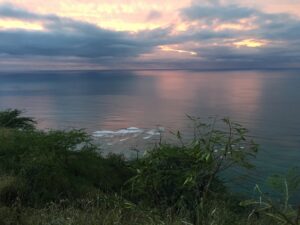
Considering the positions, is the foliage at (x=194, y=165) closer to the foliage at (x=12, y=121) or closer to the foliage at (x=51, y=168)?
the foliage at (x=51, y=168)

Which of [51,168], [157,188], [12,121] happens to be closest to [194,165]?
[157,188]

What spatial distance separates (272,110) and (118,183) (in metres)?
53.8

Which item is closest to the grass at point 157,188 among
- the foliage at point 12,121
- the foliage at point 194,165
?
the foliage at point 194,165

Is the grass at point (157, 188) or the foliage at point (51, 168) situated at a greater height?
the grass at point (157, 188)

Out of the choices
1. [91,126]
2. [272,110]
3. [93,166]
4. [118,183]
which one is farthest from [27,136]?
[272,110]

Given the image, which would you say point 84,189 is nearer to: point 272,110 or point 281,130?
point 281,130

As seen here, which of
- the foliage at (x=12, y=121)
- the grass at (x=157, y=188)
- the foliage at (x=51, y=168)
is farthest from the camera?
the foliage at (x=12, y=121)

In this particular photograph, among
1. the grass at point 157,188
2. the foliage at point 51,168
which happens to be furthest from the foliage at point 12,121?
the grass at point 157,188

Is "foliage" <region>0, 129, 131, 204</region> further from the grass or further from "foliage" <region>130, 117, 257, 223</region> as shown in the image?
"foliage" <region>130, 117, 257, 223</region>

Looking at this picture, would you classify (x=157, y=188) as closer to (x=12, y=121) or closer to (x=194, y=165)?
(x=194, y=165)

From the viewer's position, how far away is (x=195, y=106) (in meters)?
73.9

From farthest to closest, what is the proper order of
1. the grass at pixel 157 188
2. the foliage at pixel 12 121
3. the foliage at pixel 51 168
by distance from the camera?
1. the foliage at pixel 12 121
2. the foliage at pixel 51 168
3. the grass at pixel 157 188

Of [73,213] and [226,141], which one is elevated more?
[226,141]

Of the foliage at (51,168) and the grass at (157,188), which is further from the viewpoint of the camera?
the foliage at (51,168)
